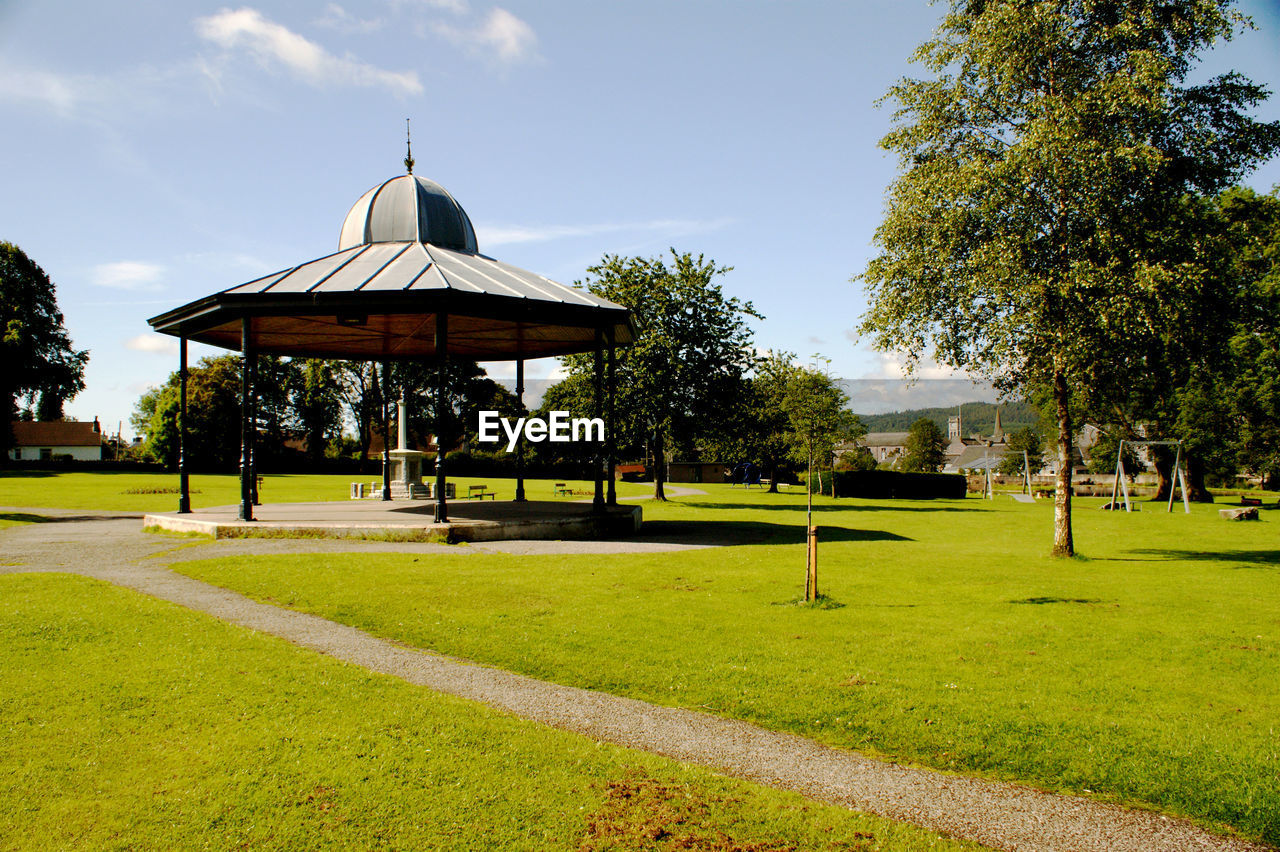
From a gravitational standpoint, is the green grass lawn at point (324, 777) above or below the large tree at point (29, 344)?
below

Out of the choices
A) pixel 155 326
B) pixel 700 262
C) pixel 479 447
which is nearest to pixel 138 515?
pixel 155 326

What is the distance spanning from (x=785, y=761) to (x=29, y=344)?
244 feet

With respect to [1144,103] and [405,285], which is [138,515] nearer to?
[405,285]

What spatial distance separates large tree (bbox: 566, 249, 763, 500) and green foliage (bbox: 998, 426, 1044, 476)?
88.9m

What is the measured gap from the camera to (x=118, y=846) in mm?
3943

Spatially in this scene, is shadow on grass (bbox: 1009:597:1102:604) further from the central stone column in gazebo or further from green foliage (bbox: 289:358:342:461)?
green foliage (bbox: 289:358:342:461)

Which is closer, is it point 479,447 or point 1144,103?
point 1144,103

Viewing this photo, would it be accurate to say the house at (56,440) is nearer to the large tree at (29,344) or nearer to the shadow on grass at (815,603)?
the large tree at (29,344)

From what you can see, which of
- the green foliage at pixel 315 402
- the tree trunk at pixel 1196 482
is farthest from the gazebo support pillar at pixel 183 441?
the green foliage at pixel 315 402

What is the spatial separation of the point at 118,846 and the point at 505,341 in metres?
23.5

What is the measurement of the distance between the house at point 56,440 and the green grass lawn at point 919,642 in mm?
94469

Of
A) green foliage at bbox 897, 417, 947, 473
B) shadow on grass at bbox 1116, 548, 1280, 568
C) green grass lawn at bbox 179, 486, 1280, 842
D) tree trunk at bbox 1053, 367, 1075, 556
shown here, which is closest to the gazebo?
green grass lawn at bbox 179, 486, 1280, 842

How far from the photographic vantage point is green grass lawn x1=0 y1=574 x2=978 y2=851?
162 inches

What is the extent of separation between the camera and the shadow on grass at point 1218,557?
56.6 ft
